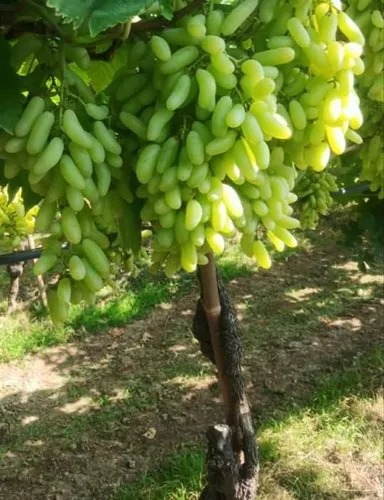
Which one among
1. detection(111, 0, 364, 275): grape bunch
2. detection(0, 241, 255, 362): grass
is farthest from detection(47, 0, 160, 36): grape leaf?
detection(0, 241, 255, 362): grass

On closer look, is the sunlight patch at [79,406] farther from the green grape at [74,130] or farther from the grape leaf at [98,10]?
the grape leaf at [98,10]

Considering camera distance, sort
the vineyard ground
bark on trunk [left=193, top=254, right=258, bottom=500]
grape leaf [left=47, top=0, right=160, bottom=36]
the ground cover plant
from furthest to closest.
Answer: the vineyard ground < bark on trunk [left=193, top=254, right=258, bottom=500] < the ground cover plant < grape leaf [left=47, top=0, right=160, bottom=36]

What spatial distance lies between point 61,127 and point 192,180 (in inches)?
6.1

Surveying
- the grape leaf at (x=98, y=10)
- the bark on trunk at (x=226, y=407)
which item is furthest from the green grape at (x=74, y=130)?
the bark on trunk at (x=226, y=407)

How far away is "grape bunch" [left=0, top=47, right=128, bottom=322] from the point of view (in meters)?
0.77

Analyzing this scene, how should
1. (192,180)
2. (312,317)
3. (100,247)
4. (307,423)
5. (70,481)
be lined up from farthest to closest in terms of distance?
(312,317)
(307,423)
(70,481)
(100,247)
(192,180)

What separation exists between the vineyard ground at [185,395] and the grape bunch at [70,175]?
7.47 ft

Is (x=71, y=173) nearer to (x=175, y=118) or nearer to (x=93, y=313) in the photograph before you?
(x=175, y=118)

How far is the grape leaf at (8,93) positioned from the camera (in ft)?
2.58

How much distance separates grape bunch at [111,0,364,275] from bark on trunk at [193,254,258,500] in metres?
0.88

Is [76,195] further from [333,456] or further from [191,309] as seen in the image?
[191,309]

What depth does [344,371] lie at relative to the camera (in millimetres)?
3881

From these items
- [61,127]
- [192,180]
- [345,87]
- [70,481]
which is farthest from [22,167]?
[70,481]

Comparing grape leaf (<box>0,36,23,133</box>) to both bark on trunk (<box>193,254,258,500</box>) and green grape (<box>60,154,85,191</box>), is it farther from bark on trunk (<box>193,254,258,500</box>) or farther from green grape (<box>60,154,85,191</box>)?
bark on trunk (<box>193,254,258,500</box>)
